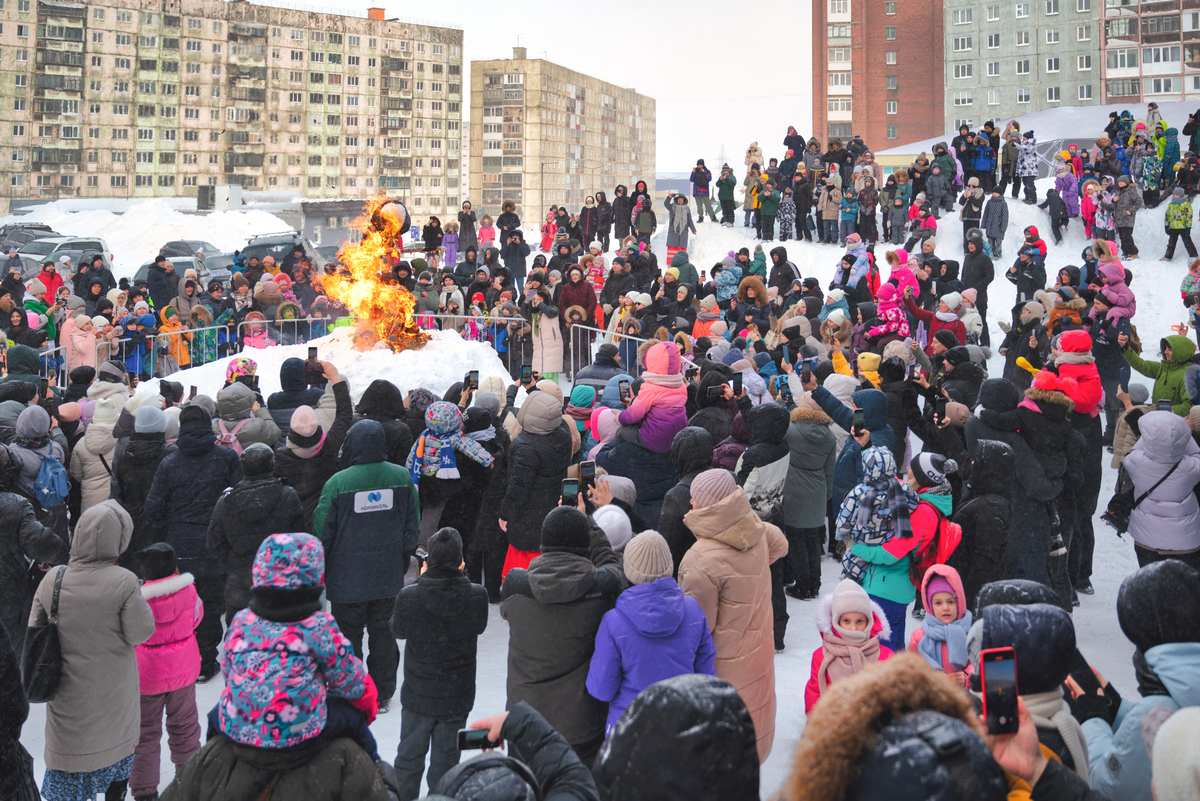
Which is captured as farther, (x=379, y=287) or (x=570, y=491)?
(x=379, y=287)

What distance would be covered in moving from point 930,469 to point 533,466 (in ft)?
8.80

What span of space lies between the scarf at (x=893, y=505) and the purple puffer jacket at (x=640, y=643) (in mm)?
1945

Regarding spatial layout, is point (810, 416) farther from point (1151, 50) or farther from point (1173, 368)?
Answer: point (1151, 50)

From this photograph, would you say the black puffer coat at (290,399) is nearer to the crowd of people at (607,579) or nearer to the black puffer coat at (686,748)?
the crowd of people at (607,579)

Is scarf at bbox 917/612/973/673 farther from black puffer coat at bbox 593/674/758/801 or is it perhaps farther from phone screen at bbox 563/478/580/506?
black puffer coat at bbox 593/674/758/801

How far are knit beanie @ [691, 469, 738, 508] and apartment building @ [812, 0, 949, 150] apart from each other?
228 feet

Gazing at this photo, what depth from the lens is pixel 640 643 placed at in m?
4.01

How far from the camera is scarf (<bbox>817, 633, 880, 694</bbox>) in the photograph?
4.44 meters

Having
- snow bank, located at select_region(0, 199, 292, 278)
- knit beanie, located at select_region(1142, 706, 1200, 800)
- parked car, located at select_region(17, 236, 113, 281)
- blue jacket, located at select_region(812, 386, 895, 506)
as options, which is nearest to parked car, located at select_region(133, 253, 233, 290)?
parked car, located at select_region(17, 236, 113, 281)

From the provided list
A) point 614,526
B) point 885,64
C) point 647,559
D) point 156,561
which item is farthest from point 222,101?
point 647,559

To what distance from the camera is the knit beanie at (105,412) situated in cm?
753

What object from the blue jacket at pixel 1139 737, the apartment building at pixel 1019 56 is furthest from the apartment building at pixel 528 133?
the blue jacket at pixel 1139 737

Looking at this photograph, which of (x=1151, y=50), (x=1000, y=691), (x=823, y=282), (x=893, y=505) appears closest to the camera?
(x=1000, y=691)

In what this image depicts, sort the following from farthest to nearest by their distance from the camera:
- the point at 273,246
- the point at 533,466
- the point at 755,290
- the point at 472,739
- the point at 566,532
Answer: the point at 273,246 → the point at 755,290 → the point at 533,466 → the point at 566,532 → the point at 472,739
